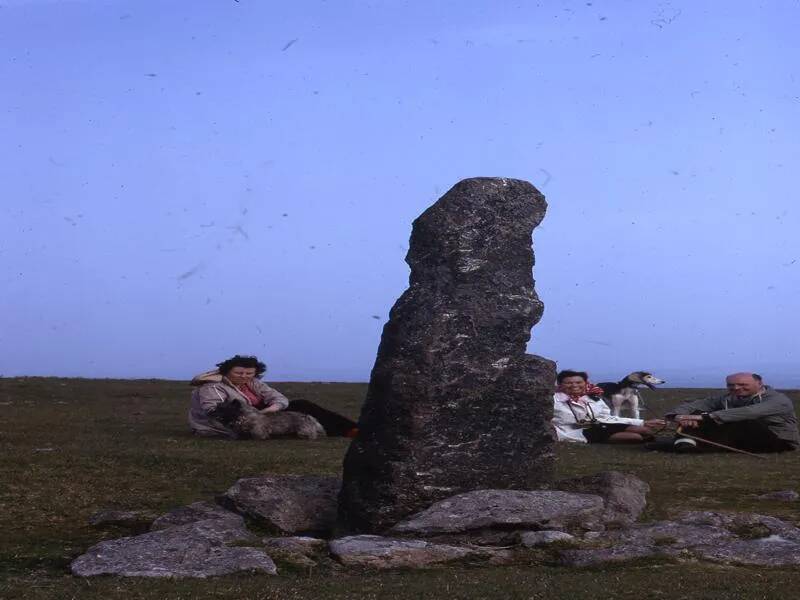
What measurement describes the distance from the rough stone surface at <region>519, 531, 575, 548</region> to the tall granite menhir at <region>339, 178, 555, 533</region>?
4.32 ft

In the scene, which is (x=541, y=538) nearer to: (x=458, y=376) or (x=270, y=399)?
(x=458, y=376)

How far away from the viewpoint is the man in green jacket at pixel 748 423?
1730cm

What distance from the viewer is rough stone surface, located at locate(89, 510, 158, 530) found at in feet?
36.4

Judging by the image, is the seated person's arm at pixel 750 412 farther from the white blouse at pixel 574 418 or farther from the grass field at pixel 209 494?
the white blouse at pixel 574 418

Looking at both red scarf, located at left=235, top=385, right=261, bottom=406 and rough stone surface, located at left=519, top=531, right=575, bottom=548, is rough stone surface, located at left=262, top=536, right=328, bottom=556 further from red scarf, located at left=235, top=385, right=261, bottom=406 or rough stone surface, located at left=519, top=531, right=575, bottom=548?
red scarf, located at left=235, top=385, right=261, bottom=406

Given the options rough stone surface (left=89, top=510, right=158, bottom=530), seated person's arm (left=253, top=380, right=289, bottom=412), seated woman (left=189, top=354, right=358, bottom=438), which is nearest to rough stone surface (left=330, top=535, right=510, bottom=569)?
rough stone surface (left=89, top=510, right=158, bottom=530)

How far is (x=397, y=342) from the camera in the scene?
10.8 m

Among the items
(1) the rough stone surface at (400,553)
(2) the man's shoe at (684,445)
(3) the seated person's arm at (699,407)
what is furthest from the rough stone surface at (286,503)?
(3) the seated person's arm at (699,407)

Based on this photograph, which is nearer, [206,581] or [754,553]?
[206,581]

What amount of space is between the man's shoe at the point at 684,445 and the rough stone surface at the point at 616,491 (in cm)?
600

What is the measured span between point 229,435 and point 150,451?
3.00 m

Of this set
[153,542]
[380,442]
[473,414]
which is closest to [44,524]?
[153,542]

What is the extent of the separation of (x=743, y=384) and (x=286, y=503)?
9.31 metres

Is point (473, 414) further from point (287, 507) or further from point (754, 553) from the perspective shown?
point (754, 553)
